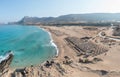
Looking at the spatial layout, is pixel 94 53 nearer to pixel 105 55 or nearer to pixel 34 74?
pixel 105 55

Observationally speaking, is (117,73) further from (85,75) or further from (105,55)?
(105,55)

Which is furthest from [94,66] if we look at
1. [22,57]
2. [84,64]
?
[22,57]

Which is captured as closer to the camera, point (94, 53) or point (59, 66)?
point (59, 66)

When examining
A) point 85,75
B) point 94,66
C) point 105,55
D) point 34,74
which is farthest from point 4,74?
point 105,55

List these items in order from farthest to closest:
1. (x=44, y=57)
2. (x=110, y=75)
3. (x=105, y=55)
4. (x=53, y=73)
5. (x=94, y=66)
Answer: (x=44, y=57)
(x=105, y=55)
(x=94, y=66)
(x=53, y=73)
(x=110, y=75)

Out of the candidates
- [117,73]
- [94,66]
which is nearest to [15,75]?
[94,66]

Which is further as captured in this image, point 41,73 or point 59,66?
point 59,66

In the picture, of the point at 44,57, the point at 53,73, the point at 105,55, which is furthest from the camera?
the point at 44,57
